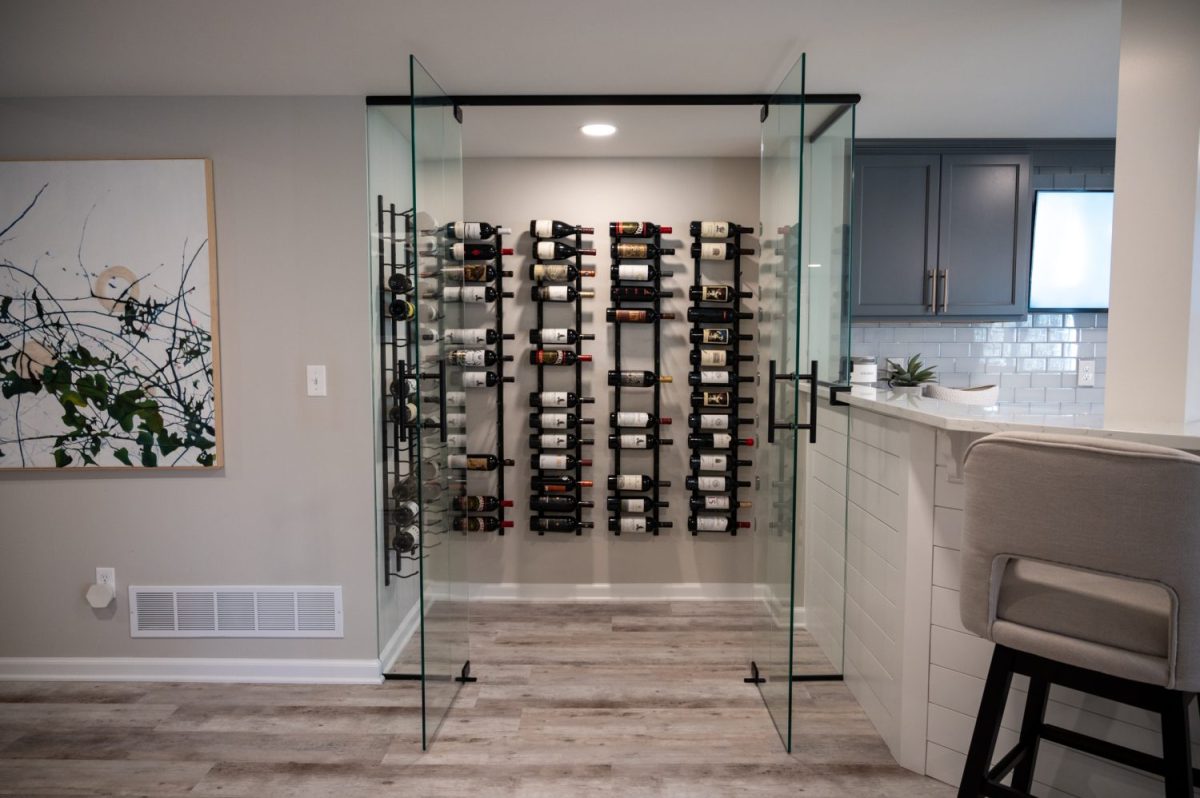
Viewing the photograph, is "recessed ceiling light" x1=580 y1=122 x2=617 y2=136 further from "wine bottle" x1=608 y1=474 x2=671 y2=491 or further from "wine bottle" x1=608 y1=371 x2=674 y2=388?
"wine bottle" x1=608 y1=474 x2=671 y2=491

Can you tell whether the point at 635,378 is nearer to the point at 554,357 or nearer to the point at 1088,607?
the point at 554,357

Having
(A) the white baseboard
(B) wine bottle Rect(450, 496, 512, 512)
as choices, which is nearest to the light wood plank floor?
(A) the white baseboard

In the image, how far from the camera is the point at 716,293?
11.3ft

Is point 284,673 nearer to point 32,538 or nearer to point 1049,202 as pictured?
point 32,538

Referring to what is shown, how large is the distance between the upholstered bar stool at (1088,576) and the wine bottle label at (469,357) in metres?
1.77

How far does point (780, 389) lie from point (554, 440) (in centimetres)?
144

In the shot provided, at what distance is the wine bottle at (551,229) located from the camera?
11.4 ft

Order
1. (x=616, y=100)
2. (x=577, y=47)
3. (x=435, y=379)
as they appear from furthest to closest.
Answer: (x=616, y=100) < (x=435, y=379) < (x=577, y=47)

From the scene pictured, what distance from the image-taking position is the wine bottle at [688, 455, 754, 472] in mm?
3451

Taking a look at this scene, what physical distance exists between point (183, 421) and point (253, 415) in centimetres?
28

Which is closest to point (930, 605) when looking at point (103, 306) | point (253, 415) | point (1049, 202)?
point (1049, 202)

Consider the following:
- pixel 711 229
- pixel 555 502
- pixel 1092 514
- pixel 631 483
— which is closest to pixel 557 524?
pixel 555 502

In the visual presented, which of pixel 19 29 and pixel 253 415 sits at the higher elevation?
pixel 19 29

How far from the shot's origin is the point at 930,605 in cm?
208
